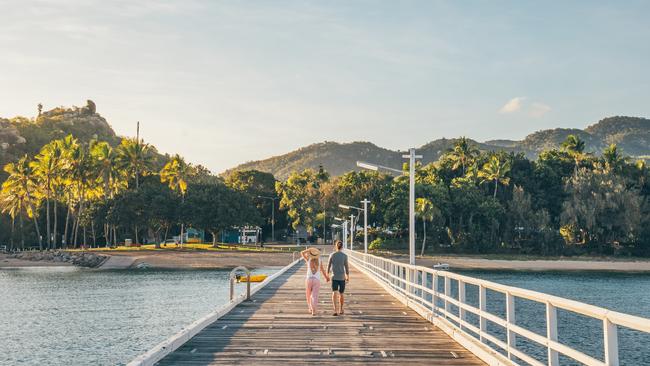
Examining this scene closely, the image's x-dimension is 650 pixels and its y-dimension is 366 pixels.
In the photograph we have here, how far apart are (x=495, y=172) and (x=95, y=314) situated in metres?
81.2

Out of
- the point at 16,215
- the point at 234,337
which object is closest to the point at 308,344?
the point at 234,337

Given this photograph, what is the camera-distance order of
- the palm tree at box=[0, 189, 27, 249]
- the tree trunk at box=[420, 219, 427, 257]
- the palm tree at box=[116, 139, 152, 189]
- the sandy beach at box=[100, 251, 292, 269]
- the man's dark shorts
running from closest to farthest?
the man's dark shorts → the sandy beach at box=[100, 251, 292, 269] → the tree trunk at box=[420, 219, 427, 257] → the palm tree at box=[116, 139, 152, 189] → the palm tree at box=[0, 189, 27, 249]

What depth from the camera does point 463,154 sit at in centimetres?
11606

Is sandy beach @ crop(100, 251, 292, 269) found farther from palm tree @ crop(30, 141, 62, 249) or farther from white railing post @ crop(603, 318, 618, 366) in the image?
white railing post @ crop(603, 318, 618, 366)

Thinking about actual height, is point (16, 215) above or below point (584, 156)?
below

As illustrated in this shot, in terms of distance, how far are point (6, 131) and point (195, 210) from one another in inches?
3236

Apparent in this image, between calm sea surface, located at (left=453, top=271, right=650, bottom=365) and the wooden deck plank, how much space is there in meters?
10.6

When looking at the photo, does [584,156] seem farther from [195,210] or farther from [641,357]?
[641,357]

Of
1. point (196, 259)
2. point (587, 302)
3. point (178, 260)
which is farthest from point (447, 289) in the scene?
point (178, 260)

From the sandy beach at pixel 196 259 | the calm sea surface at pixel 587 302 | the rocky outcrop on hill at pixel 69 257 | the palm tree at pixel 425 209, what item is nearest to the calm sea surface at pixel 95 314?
the sandy beach at pixel 196 259

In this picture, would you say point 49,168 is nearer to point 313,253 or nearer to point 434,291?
point 313,253

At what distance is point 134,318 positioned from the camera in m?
36.5

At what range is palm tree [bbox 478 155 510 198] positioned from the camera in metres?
107

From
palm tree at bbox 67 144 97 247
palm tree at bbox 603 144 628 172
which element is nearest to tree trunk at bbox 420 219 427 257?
palm tree at bbox 603 144 628 172
